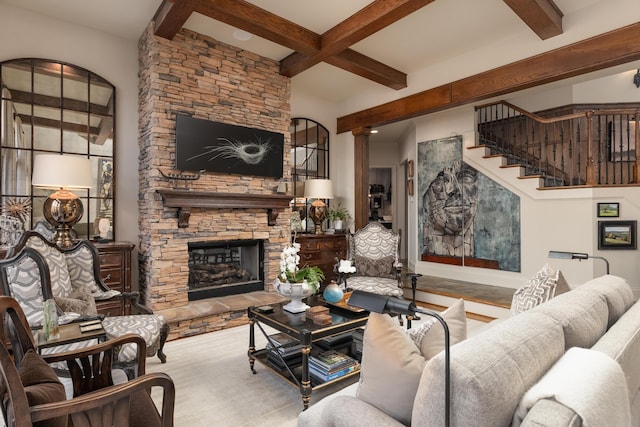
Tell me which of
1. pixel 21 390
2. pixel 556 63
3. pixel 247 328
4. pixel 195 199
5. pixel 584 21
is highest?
pixel 584 21

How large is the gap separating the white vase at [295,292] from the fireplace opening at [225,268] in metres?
1.90

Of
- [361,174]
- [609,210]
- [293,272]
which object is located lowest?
[293,272]

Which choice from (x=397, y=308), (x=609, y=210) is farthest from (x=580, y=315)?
(x=609, y=210)

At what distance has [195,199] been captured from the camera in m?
3.87

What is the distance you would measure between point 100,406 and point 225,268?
3447 mm

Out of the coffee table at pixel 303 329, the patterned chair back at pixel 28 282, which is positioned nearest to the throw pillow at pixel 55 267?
the patterned chair back at pixel 28 282

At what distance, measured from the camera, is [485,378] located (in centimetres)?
91

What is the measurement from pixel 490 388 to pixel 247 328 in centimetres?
338

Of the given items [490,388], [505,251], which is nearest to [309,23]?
[490,388]

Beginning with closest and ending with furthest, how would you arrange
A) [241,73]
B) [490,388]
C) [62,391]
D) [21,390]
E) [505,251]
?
1. [490,388]
2. [21,390]
3. [62,391]
4. [241,73]
5. [505,251]

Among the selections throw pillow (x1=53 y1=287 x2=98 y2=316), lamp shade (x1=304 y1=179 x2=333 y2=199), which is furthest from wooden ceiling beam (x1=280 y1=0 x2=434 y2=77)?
throw pillow (x1=53 y1=287 x2=98 y2=316)

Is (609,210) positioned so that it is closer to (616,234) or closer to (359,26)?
(616,234)

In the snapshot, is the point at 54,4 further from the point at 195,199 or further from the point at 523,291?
the point at 523,291

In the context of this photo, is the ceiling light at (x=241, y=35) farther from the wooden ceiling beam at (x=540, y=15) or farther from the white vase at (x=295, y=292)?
the white vase at (x=295, y=292)
